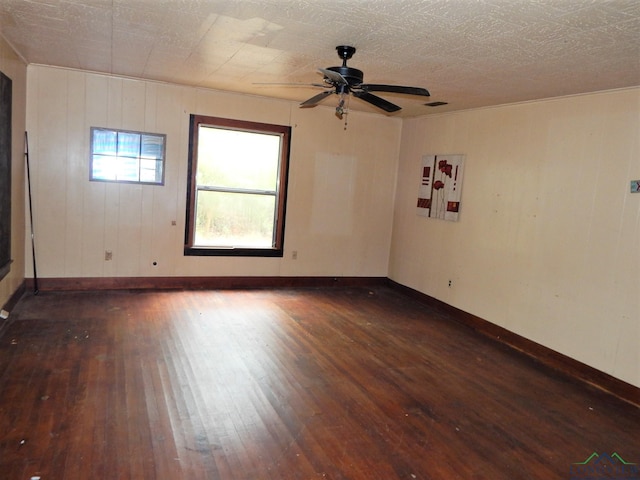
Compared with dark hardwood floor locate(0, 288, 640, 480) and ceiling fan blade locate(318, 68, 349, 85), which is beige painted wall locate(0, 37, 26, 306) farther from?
ceiling fan blade locate(318, 68, 349, 85)

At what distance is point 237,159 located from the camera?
19.4ft

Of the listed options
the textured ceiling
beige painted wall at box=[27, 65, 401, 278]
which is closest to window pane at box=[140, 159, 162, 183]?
beige painted wall at box=[27, 65, 401, 278]

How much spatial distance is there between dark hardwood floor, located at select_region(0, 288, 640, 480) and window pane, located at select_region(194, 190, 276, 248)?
1.30m

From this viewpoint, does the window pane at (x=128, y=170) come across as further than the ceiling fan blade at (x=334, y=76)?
Yes

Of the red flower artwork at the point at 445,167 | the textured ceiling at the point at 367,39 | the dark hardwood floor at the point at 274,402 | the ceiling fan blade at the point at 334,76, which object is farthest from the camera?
the red flower artwork at the point at 445,167

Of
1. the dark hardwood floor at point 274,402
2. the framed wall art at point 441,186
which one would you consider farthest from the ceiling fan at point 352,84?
the framed wall art at point 441,186

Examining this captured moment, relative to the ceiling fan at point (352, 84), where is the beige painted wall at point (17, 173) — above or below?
below

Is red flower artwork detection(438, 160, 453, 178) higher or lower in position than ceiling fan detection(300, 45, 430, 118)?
lower

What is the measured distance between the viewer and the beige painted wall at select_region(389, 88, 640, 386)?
3.69m

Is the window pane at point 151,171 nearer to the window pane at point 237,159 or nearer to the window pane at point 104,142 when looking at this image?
the window pane at point 104,142

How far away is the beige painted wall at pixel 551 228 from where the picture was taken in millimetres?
3693

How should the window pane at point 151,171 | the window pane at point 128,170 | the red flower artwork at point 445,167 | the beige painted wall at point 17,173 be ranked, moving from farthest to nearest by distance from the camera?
1. the red flower artwork at point 445,167
2. the window pane at point 151,171
3. the window pane at point 128,170
4. the beige painted wall at point 17,173

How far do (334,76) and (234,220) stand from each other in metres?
3.26

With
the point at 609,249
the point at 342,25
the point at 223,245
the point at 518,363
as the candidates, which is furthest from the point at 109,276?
the point at 609,249
